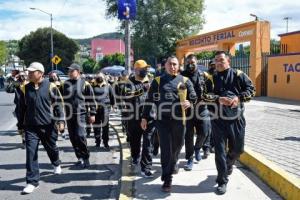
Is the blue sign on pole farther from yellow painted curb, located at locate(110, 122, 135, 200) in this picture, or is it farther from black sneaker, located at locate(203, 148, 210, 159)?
black sneaker, located at locate(203, 148, 210, 159)

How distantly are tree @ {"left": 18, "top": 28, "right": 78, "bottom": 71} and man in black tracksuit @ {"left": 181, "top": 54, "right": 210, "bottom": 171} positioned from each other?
62775 mm

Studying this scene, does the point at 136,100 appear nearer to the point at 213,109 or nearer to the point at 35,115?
the point at 35,115

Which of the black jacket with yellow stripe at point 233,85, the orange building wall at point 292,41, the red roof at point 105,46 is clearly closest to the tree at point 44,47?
the orange building wall at point 292,41

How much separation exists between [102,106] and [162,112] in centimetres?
456

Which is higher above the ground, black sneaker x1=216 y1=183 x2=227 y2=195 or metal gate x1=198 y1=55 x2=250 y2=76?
metal gate x1=198 y1=55 x2=250 y2=76

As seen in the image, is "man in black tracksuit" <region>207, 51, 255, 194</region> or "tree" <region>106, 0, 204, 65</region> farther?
"tree" <region>106, 0, 204, 65</region>

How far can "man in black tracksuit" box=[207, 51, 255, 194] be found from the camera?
5746mm

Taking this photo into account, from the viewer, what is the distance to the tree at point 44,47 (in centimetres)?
6894

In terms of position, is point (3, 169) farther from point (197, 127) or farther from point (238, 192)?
point (238, 192)

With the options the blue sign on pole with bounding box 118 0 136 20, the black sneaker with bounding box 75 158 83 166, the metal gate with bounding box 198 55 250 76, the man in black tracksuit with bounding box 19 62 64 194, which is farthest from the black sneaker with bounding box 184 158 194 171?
the metal gate with bounding box 198 55 250 76

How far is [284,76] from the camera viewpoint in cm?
2253

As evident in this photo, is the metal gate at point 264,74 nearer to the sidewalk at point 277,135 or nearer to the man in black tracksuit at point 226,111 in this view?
the sidewalk at point 277,135

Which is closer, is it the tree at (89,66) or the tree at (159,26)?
the tree at (159,26)

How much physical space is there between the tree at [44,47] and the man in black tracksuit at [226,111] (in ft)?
211
